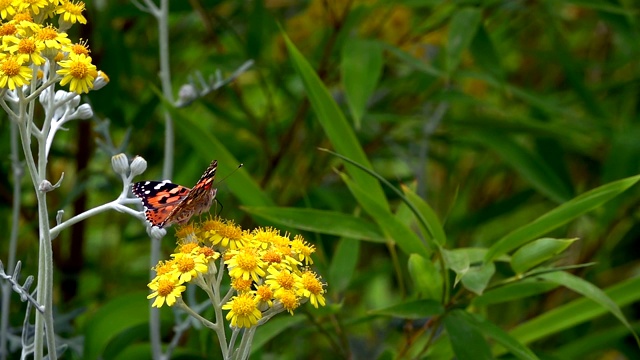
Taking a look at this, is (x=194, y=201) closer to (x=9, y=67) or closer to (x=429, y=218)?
(x=9, y=67)

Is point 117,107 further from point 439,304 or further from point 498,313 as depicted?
point 498,313

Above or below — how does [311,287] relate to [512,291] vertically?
above

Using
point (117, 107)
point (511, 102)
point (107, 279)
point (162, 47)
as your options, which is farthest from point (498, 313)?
point (162, 47)

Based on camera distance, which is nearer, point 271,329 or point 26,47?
point 26,47

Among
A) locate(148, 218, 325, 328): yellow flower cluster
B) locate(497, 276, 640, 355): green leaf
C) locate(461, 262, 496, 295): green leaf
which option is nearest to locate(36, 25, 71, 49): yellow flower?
locate(148, 218, 325, 328): yellow flower cluster

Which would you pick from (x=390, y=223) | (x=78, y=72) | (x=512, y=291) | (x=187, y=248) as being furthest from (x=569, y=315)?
(x=78, y=72)

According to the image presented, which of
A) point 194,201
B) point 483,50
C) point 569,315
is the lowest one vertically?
point 569,315

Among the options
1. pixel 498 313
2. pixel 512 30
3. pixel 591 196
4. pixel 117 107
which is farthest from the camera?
Result: pixel 498 313

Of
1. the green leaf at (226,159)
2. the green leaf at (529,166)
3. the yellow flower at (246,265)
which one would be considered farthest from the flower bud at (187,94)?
the green leaf at (529,166)
